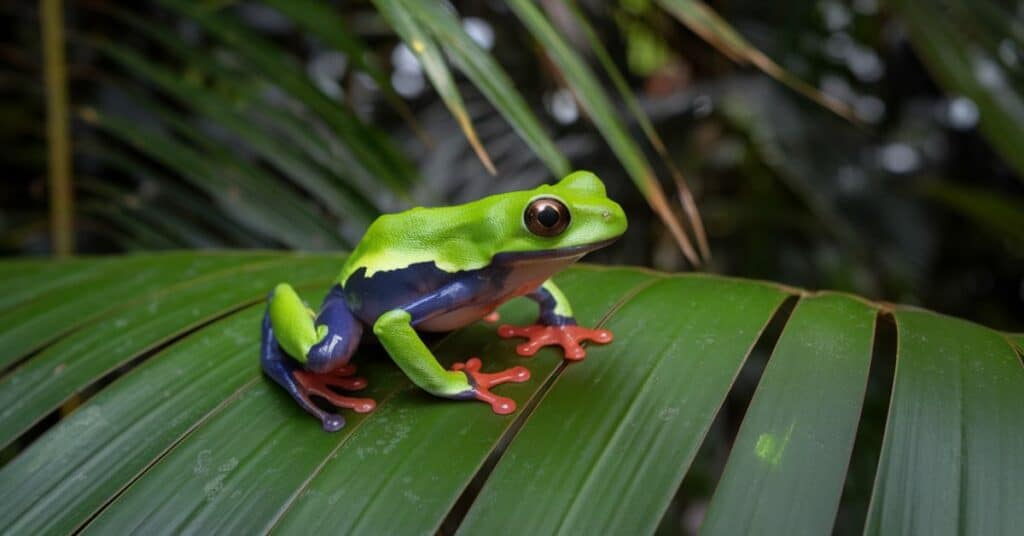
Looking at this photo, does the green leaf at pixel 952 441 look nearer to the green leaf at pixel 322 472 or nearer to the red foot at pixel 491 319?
the green leaf at pixel 322 472

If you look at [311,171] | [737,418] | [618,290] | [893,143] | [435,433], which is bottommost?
[737,418]

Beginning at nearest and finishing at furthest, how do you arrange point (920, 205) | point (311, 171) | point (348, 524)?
point (348, 524) < point (311, 171) < point (920, 205)

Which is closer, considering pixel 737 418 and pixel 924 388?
pixel 924 388

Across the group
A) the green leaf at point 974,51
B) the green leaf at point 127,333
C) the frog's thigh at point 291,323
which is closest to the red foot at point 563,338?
the frog's thigh at point 291,323

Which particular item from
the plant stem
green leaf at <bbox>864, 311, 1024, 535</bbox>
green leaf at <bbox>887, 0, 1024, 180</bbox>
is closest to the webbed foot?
green leaf at <bbox>864, 311, 1024, 535</bbox>

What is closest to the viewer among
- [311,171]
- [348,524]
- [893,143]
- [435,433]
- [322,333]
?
[348,524]

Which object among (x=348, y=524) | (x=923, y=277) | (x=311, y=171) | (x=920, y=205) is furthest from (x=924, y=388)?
(x=920, y=205)

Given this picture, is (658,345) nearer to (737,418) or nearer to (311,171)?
(311,171)

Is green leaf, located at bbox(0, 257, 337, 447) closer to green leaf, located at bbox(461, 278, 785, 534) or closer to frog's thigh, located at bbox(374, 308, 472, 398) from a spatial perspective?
frog's thigh, located at bbox(374, 308, 472, 398)
